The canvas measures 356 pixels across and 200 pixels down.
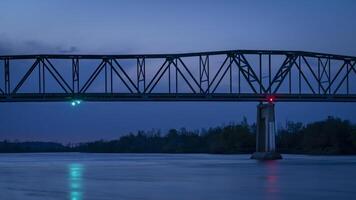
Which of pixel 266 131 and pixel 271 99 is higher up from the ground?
pixel 271 99

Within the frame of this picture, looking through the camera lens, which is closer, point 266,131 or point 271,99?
point 266,131

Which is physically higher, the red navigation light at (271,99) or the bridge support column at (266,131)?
the red navigation light at (271,99)

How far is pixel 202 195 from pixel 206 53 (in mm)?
74650

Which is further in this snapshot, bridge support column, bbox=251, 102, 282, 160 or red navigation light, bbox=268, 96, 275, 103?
red navigation light, bbox=268, 96, 275, 103

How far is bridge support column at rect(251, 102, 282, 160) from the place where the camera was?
348ft

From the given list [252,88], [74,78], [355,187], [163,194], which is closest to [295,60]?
[252,88]

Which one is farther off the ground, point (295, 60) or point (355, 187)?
point (295, 60)

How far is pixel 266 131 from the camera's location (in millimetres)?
107625

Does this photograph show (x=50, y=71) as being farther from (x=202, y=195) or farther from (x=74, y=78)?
(x=202, y=195)

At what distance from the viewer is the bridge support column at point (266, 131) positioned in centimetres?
10619

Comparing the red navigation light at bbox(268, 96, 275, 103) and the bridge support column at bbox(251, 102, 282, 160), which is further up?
the red navigation light at bbox(268, 96, 275, 103)

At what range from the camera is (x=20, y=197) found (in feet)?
121

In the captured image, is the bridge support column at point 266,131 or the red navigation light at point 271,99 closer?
the bridge support column at point 266,131

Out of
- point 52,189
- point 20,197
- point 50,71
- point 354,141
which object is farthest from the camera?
point 354,141
